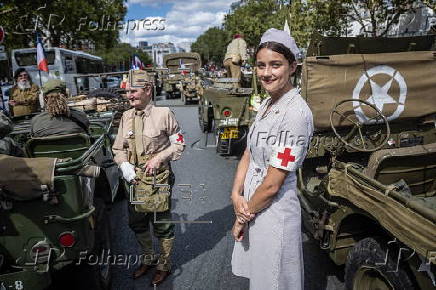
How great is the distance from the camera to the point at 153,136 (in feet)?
10.1

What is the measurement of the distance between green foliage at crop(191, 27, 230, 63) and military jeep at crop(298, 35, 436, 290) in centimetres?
6323

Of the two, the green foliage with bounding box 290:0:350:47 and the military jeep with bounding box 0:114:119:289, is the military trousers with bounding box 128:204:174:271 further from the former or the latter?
the green foliage with bounding box 290:0:350:47

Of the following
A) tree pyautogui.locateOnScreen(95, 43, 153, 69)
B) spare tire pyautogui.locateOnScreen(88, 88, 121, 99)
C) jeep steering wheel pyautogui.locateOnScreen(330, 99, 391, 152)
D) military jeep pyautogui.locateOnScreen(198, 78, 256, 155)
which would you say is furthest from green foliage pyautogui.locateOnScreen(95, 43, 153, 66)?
jeep steering wheel pyautogui.locateOnScreen(330, 99, 391, 152)

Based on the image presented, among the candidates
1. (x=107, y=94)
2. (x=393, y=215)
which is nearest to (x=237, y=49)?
(x=107, y=94)

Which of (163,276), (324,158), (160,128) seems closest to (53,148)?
(160,128)

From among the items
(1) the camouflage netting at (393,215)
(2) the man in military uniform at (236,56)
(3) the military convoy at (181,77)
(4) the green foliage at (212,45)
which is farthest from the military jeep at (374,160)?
(4) the green foliage at (212,45)

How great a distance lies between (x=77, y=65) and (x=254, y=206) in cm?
2362

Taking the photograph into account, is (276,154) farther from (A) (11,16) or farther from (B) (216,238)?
(A) (11,16)

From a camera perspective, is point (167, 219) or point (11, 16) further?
point (11, 16)

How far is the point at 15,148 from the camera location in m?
3.08

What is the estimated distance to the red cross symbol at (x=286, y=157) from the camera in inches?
73.8

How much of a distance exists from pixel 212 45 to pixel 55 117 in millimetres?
71197

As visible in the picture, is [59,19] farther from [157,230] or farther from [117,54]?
[117,54]

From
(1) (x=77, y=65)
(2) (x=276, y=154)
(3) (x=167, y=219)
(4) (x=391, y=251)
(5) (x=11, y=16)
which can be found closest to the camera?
(2) (x=276, y=154)
